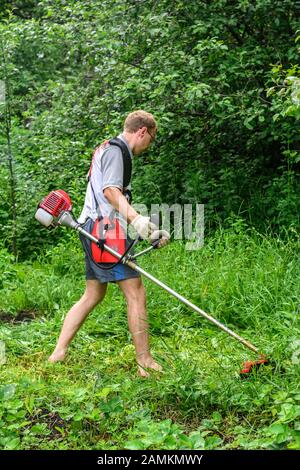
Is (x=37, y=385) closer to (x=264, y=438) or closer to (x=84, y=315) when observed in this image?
(x=84, y=315)

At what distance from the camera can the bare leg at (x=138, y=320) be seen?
586 centimetres

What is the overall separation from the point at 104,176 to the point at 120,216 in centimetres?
30

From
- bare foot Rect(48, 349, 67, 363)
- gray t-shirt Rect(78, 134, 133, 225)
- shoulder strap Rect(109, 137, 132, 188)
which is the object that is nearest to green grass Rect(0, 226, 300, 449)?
bare foot Rect(48, 349, 67, 363)

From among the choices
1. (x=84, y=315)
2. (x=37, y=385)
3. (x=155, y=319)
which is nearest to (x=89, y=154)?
(x=155, y=319)

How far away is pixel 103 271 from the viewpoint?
594 centimetres

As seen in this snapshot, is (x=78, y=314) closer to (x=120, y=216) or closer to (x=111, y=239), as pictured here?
(x=111, y=239)

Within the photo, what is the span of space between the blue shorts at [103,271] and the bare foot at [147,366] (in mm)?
589

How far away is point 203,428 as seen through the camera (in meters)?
4.79

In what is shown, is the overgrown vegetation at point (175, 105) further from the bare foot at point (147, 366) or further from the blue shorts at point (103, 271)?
the bare foot at point (147, 366)

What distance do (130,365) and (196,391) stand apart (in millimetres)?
1178

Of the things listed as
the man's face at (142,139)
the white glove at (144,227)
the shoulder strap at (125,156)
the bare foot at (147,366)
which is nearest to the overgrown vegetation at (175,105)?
A: the man's face at (142,139)

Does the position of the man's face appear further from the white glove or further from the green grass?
the green grass
